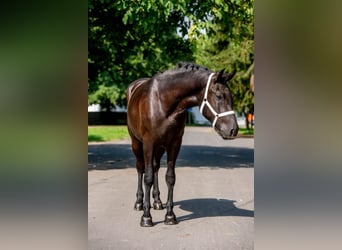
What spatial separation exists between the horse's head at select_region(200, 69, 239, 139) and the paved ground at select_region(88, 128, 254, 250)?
1.23 m

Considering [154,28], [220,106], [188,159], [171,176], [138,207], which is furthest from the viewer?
[188,159]

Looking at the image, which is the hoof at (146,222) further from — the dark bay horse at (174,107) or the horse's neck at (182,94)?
the horse's neck at (182,94)

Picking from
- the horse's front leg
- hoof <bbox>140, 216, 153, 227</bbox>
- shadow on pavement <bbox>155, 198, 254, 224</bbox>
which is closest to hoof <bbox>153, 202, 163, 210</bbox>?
shadow on pavement <bbox>155, 198, 254, 224</bbox>

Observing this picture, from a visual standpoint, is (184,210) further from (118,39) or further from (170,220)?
Answer: (118,39)

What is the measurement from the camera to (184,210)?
7.52 m

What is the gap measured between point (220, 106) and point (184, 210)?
254 centimetres

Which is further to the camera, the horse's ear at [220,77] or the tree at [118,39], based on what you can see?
A: the tree at [118,39]

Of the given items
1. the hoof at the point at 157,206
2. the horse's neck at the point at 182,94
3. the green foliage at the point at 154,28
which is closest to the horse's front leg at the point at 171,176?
the horse's neck at the point at 182,94

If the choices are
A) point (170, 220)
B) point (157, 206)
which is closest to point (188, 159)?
point (157, 206)

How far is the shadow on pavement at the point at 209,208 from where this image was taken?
23.2 ft
